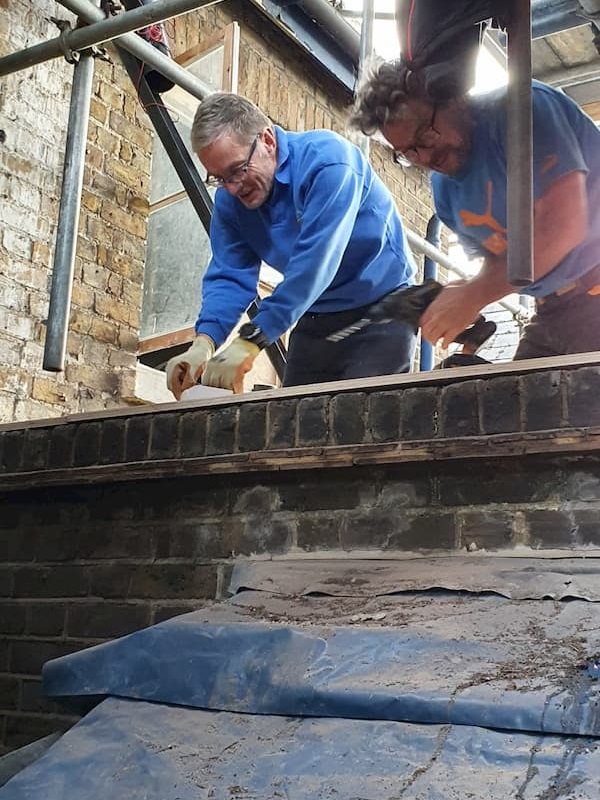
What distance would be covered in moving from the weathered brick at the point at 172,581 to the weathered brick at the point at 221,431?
0.89 ft

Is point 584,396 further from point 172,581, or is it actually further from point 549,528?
point 172,581

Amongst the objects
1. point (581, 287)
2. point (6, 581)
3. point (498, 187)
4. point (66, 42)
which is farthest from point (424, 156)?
point (6, 581)

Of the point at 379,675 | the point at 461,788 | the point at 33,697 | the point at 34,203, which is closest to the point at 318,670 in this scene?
the point at 379,675

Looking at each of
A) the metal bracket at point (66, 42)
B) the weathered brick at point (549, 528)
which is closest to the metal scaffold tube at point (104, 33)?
the metal bracket at point (66, 42)

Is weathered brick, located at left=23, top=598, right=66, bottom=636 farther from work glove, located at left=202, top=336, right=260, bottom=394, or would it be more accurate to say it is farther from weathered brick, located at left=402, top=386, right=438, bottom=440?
weathered brick, located at left=402, top=386, right=438, bottom=440

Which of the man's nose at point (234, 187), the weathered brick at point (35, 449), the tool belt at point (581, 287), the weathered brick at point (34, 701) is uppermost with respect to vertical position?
the man's nose at point (234, 187)

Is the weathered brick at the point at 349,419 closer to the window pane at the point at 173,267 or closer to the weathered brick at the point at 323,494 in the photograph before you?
the weathered brick at the point at 323,494

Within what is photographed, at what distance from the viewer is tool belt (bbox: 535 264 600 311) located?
2.26 metres

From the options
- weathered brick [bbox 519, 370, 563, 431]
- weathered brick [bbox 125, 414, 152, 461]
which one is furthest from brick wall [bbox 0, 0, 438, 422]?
weathered brick [bbox 519, 370, 563, 431]

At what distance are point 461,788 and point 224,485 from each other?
106 centimetres

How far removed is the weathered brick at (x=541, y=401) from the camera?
1635mm

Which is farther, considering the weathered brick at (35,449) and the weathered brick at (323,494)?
the weathered brick at (35,449)

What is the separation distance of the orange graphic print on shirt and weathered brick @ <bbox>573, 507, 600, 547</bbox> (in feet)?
2.95

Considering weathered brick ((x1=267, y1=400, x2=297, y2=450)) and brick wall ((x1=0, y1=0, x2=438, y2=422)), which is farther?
brick wall ((x1=0, y1=0, x2=438, y2=422))
